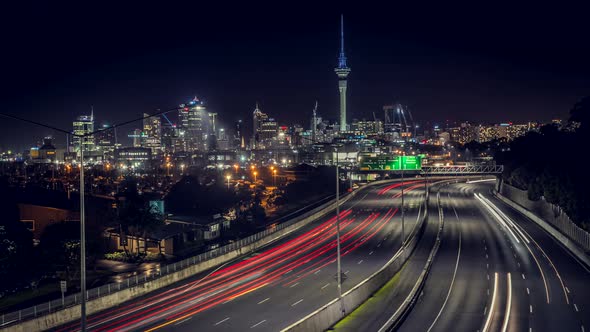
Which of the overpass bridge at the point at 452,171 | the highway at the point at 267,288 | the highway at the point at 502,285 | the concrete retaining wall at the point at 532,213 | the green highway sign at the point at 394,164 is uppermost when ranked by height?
the green highway sign at the point at 394,164

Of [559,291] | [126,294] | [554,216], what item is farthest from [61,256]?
[554,216]

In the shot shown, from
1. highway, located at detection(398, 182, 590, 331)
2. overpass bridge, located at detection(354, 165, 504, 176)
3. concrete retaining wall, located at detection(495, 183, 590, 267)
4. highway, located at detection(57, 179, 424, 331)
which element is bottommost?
highway, located at detection(57, 179, 424, 331)

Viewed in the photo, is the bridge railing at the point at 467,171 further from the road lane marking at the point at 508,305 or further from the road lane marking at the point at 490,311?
the road lane marking at the point at 490,311

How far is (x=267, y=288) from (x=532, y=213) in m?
51.0

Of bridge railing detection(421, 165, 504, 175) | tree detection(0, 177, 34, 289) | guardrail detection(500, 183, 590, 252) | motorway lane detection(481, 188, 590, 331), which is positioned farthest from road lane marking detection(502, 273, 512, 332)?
bridge railing detection(421, 165, 504, 175)

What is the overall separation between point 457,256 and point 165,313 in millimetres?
28778

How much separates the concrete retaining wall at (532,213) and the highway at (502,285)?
0.86 metres

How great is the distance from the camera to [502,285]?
1639 inches

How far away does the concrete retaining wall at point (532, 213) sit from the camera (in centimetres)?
5357

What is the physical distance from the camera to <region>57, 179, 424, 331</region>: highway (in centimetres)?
3331

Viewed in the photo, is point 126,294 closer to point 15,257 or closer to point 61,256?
point 61,256

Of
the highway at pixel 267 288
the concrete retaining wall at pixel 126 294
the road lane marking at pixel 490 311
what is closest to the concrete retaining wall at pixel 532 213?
the road lane marking at pixel 490 311

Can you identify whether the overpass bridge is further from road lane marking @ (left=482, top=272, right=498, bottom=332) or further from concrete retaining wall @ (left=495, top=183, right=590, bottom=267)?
road lane marking @ (left=482, top=272, right=498, bottom=332)

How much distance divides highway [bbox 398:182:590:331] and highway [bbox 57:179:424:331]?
5.75 meters
